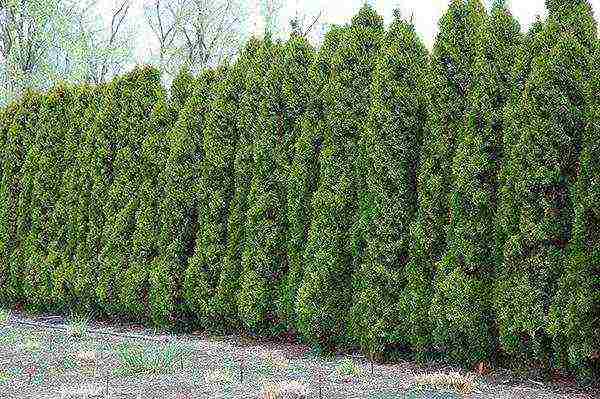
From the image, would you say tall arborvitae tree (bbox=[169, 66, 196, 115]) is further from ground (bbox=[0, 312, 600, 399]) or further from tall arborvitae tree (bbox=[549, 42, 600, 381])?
tall arborvitae tree (bbox=[549, 42, 600, 381])

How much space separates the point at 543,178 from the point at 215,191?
2.88m

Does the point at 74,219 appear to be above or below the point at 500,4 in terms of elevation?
below

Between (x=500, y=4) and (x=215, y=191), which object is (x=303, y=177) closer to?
(x=215, y=191)

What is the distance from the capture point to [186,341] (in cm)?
643

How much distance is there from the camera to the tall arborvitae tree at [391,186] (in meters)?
5.30

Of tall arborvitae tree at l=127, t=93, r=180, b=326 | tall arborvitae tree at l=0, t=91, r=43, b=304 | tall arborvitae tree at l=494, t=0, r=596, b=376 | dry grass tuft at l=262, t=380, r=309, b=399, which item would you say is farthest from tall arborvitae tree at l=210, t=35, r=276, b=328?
tall arborvitae tree at l=0, t=91, r=43, b=304

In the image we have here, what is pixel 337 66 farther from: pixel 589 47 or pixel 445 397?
pixel 445 397

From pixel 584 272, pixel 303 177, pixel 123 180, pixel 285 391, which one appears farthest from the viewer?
pixel 123 180

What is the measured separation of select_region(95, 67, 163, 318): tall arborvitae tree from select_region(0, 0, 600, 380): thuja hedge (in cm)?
2

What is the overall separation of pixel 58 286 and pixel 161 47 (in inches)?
754

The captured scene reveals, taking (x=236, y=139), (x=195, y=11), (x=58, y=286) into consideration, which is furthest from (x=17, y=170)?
(x=195, y=11)

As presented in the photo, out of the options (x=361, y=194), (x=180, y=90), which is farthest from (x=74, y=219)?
(x=361, y=194)

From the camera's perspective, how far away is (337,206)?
5.60m

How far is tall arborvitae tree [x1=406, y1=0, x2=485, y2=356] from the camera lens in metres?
5.12
